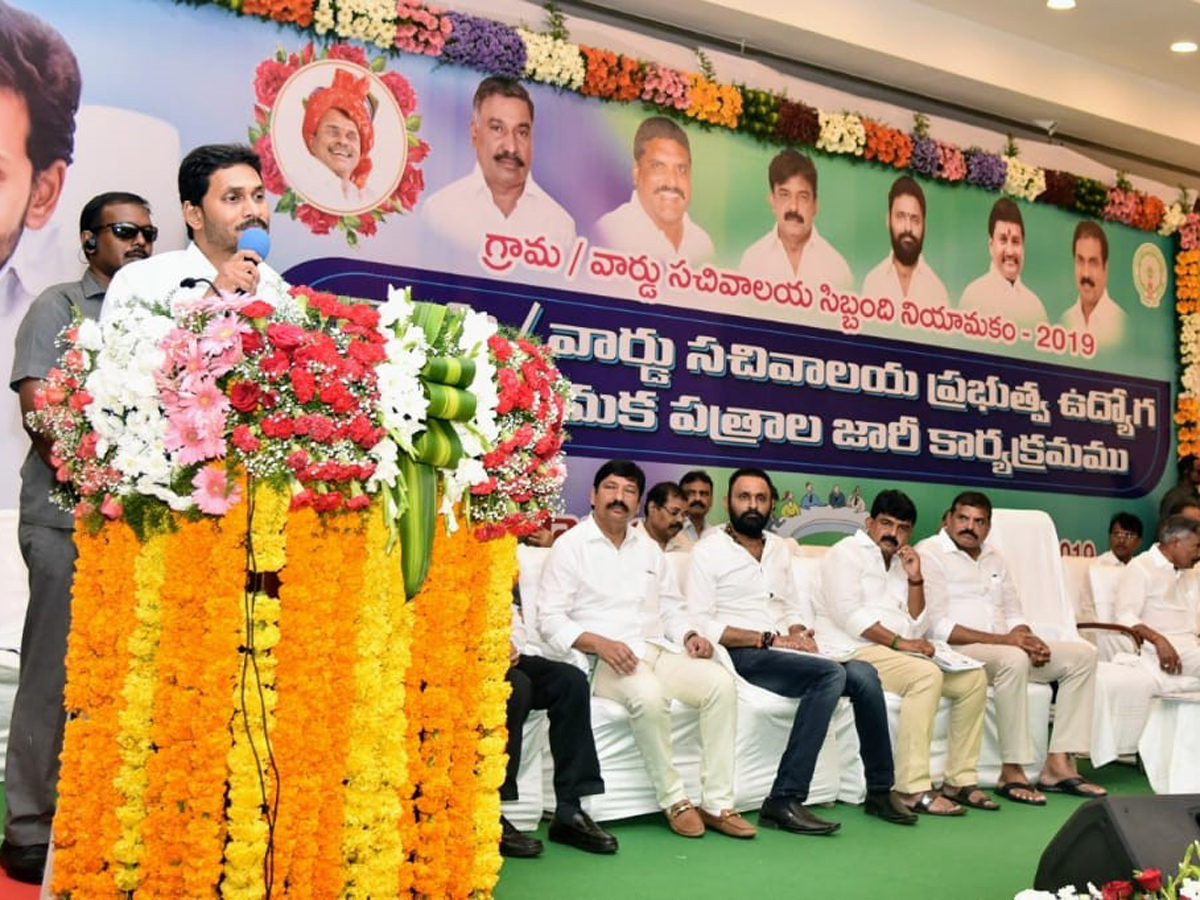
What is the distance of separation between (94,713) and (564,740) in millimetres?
2241

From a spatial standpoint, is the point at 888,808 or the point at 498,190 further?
the point at 498,190

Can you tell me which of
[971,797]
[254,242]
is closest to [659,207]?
[971,797]

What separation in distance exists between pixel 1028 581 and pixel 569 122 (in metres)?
3.44

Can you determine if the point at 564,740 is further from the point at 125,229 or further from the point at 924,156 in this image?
the point at 924,156

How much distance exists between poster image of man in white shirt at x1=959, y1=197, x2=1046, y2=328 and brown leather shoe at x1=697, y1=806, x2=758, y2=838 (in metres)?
5.13

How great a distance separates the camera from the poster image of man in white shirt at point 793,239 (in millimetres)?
8062

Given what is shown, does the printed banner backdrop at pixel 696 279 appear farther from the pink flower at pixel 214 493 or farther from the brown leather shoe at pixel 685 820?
the pink flower at pixel 214 493

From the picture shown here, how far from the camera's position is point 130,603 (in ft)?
8.67

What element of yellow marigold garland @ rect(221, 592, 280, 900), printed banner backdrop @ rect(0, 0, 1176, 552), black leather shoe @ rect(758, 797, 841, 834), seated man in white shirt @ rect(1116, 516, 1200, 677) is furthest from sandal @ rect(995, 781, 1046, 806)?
yellow marigold garland @ rect(221, 592, 280, 900)

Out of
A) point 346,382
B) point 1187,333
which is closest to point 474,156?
point 346,382

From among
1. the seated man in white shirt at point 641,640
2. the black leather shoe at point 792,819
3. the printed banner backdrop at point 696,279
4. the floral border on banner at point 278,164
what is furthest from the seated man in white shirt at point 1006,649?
the floral border on banner at point 278,164

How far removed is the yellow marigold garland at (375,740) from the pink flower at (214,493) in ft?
0.89

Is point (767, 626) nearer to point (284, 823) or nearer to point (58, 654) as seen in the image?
point (58, 654)

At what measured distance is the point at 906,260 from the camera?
28.8 feet
